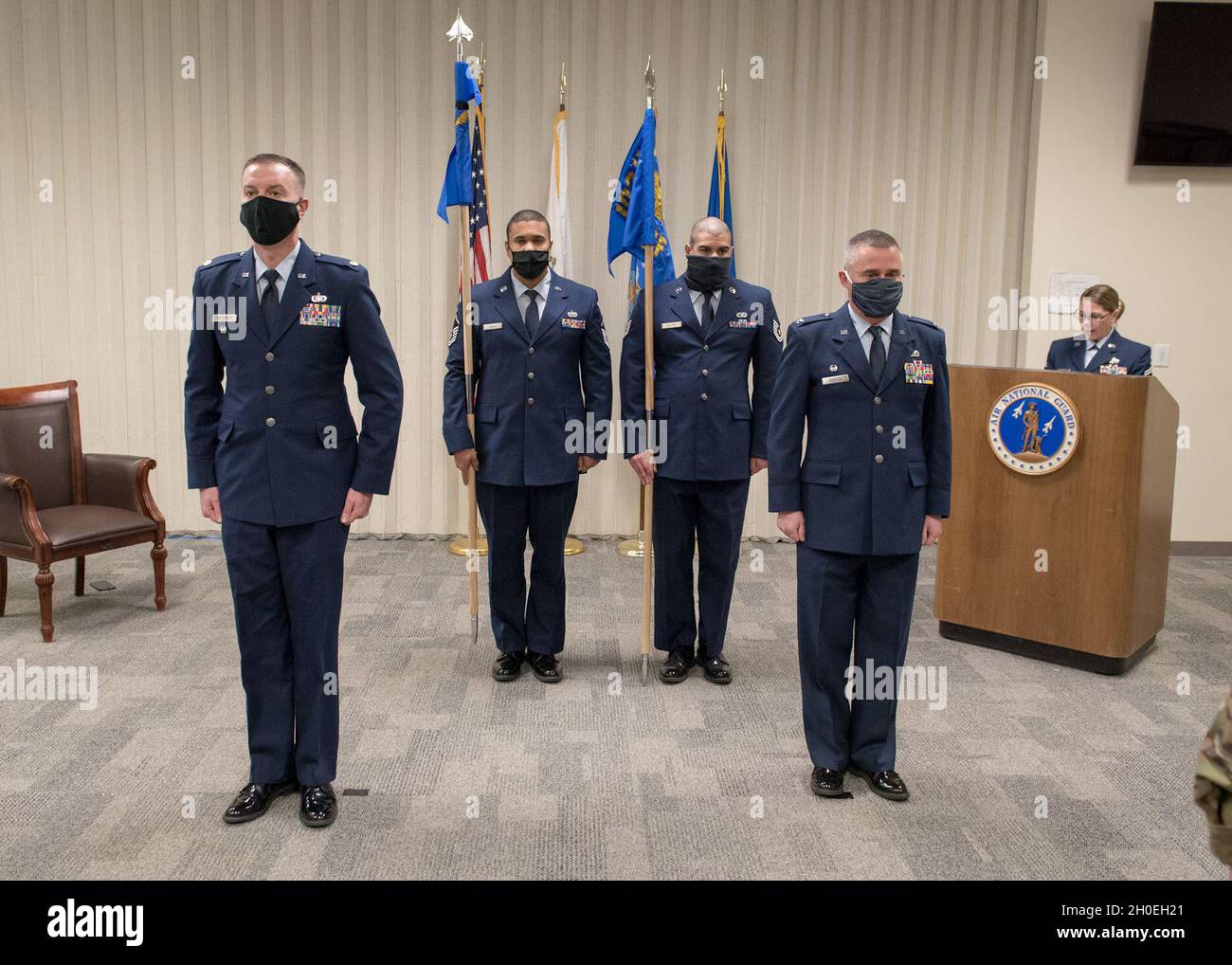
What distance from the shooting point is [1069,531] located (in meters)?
4.27

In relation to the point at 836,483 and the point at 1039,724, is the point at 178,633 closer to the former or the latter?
the point at 836,483

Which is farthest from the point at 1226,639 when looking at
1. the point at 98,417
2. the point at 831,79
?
the point at 98,417

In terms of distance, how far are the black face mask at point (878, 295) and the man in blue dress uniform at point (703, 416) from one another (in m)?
1.03

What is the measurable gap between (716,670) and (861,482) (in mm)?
1369

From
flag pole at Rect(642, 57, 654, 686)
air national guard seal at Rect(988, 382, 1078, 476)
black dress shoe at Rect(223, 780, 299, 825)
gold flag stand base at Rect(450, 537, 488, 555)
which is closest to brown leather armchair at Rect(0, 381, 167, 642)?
gold flag stand base at Rect(450, 537, 488, 555)

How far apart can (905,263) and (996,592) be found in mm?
2647

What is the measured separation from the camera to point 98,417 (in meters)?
6.54

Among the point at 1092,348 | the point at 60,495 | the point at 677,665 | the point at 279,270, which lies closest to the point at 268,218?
the point at 279,270

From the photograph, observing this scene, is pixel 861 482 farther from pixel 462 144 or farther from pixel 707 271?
pixel 462 144

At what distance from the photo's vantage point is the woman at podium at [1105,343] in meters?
5.18

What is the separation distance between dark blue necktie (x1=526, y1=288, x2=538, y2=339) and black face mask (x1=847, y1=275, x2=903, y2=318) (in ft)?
4.44

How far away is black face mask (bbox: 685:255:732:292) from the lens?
3961 millimetres

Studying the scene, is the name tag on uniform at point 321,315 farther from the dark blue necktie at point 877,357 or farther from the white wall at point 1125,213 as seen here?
the white wall at point 1125,213

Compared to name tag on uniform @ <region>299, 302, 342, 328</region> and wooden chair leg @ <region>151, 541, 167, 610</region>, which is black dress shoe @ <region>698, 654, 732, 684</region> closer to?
name tag on uniform @ <region>299, 302, 342, 328</region>
